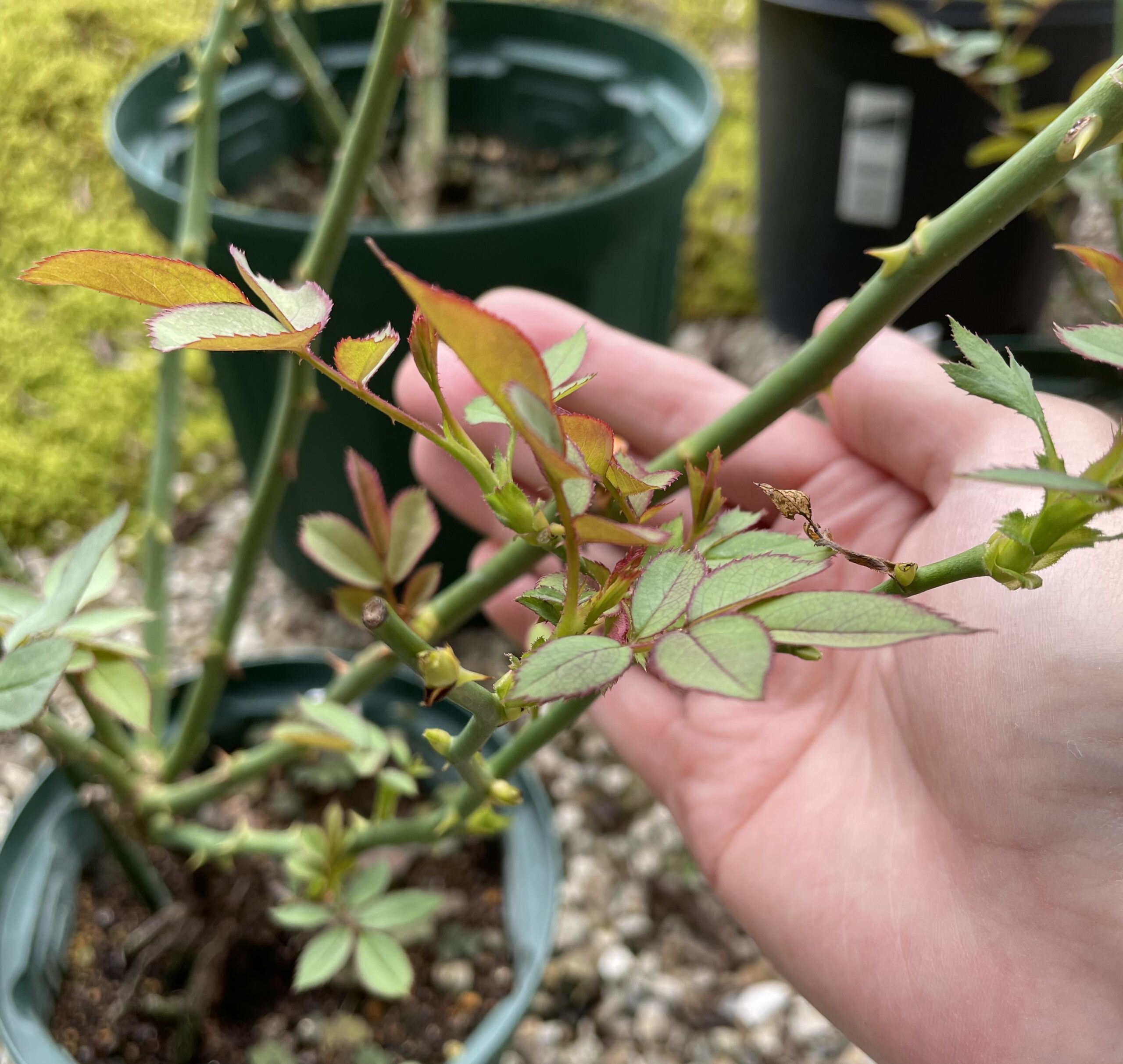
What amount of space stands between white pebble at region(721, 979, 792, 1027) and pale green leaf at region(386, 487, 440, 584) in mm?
588

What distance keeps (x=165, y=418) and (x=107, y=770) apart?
278 millimetres

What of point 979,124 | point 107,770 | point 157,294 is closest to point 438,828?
point 107,770

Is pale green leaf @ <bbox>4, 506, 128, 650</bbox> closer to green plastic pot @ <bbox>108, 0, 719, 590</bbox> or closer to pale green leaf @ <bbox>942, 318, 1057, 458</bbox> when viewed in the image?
pale green leaf @ <bbox>942, 318, 1057, 458</bbox>

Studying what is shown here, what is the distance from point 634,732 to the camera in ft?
Result: 2.37

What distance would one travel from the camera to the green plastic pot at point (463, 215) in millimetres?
869

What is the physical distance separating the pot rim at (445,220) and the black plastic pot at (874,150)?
0.14m

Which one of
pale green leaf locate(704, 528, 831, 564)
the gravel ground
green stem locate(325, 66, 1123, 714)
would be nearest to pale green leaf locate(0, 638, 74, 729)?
green stem locate(325, 66, 1123, 714)

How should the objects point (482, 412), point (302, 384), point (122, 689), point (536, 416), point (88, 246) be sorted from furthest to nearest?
point (88, 246) < point (302, 384) < point (122, 689) < point (482, 412) < point (536, 416)

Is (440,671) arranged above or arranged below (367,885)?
above

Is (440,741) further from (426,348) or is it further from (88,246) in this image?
(88,246)

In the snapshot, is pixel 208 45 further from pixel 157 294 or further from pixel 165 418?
pixel 157 294

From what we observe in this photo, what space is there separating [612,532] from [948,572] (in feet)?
0.37

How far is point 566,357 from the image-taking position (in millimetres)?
336

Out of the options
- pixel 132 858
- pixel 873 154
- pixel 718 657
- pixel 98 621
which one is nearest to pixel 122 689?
pixel 98 621
